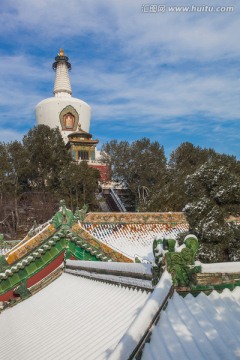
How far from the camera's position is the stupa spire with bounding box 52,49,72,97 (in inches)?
2036

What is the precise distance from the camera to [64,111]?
48531mm

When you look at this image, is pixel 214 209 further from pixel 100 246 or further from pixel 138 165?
pixel 138 165

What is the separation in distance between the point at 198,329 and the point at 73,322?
6.53 feet

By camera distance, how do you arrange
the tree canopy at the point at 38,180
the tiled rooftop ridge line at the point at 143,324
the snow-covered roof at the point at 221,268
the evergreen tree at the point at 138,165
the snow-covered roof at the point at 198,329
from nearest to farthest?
the tiled rooftop ridge line at the point at 143,324, the snow-covered roof at the point at 198,329, the snow-covered roof at the point at 221,268, the tree canopy at the point at 38,180, the evergreen tree at the point at 138,165

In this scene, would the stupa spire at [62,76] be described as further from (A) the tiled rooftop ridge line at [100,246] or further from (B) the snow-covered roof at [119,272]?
(B) the snow-covered roof at [119,272]

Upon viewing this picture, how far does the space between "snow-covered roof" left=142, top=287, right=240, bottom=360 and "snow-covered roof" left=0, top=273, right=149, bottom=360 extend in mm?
508

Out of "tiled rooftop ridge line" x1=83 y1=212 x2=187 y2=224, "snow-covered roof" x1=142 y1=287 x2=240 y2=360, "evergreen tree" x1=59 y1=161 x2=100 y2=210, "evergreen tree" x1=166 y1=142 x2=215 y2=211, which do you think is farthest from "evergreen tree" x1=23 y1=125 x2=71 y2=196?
"snow-covered roof" x1=142 y1=287 x2=240 y2=360

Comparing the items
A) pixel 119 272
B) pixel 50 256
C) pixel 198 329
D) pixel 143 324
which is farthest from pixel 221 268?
pixel 50 256

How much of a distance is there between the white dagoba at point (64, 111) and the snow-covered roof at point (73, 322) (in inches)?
1625

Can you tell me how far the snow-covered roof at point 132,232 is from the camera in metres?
14.9

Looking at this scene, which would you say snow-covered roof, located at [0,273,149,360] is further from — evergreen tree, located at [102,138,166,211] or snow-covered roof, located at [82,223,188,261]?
evergreen tree, located at [102,138,166,211]

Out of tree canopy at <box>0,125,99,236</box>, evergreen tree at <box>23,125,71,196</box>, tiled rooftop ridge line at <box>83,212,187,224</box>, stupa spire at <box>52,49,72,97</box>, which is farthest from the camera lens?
stupa spire at <box>52,49,72,97</box>

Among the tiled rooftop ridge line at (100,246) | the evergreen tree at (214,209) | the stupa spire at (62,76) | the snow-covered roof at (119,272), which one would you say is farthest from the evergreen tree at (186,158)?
the snow-covered roof at (119,272)

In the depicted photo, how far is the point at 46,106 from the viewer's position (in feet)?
161
